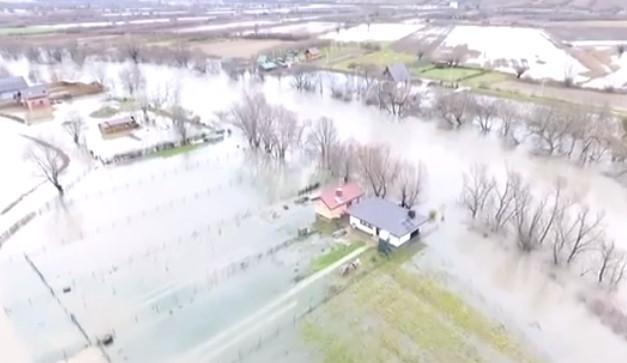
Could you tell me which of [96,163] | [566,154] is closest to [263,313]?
[96,163]

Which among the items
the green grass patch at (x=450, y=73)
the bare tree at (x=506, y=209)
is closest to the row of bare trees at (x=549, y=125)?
the bare tree at (x=506, y=209)

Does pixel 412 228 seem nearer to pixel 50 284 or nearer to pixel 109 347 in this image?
pixel 109 347

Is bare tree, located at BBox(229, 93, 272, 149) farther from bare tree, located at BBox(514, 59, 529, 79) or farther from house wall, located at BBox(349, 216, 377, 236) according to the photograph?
bare tree, located at BBox(514, 59, 529, 79)

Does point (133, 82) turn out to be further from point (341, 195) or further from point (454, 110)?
point (341, 195)

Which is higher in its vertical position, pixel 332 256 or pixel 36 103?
pixel 36 103

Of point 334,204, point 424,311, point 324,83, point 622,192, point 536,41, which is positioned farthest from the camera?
point 536,41

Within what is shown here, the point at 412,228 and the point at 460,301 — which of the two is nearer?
the point at 460,301

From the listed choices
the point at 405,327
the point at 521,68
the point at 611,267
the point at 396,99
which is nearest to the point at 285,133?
the point at 396,99
